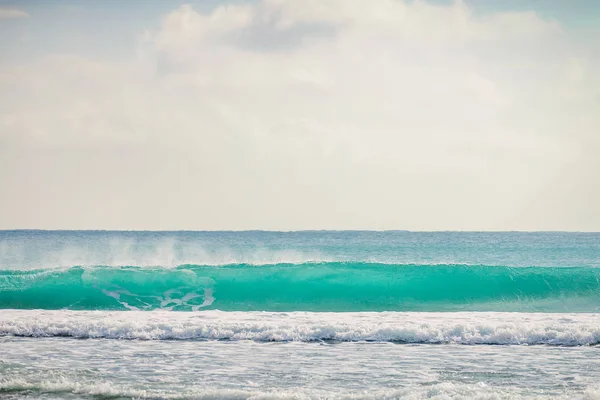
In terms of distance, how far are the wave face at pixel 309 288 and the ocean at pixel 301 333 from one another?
6cm

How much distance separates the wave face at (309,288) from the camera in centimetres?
1602

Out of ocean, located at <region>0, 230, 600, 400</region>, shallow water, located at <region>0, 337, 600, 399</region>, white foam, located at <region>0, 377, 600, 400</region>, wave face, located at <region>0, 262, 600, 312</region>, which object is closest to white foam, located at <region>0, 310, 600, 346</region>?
ocean, located at <region>0, 230, 600, 400</region>

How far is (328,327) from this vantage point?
34.1ft

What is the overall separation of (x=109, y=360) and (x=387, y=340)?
14.5ft

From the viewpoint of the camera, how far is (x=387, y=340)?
1002 cm

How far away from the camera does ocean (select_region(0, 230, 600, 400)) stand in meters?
7.16

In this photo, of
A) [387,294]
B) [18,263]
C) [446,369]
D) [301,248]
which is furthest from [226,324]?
[301,248]

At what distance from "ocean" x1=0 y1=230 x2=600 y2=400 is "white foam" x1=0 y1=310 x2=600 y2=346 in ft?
0.09

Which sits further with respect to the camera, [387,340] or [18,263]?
[18,263]

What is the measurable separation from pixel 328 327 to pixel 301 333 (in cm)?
49

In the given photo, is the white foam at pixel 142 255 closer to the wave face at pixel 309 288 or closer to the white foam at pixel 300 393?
the wave face at pixel 309 288

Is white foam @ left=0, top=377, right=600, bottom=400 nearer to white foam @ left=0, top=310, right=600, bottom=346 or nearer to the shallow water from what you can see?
the shallow water

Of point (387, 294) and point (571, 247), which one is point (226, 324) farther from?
point (571, 247)

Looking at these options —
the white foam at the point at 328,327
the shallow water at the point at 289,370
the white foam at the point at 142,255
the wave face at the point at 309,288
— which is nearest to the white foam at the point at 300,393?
the shallow water at the point at 289,370
